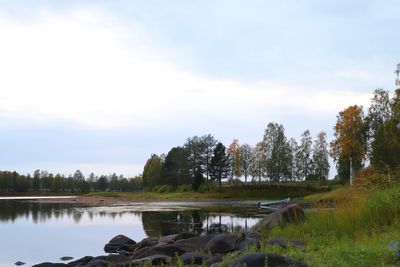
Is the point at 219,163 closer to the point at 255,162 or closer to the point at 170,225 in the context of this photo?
the point at 255,162

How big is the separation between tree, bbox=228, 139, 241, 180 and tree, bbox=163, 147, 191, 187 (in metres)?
9.49

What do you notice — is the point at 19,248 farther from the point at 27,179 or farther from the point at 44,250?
the point at 27,179

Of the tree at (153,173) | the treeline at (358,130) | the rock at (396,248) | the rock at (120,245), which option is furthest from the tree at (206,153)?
the rock at (396,248)

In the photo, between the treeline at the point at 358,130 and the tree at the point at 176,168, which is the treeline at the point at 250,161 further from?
the treeline at the point at 358,130

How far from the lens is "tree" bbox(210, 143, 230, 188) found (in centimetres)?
9577

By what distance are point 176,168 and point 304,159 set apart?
28.2m

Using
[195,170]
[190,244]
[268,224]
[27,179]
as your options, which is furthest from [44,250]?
[27,179]

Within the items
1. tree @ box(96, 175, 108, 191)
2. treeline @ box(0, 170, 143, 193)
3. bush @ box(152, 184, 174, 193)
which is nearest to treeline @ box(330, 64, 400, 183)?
bush @ box(152, 184, 174, 193)

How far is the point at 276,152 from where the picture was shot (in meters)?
87.6

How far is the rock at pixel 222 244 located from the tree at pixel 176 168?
279ft

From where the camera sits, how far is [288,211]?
15.8 metres

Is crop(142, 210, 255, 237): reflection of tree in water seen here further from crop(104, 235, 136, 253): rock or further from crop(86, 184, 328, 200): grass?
crop(86, 184, 328, 200): grass

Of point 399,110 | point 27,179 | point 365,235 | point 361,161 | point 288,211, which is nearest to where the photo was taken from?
point 365,235

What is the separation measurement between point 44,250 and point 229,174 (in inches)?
3137
